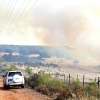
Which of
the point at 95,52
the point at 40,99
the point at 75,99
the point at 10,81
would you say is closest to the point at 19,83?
the point at 10,81

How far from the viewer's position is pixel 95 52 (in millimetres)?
193875

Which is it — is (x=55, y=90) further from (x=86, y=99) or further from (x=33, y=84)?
(x=86, y=99)

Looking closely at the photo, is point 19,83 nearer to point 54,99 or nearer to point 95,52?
point 54,99

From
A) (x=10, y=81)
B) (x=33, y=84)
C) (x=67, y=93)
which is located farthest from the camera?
(x=33, y=84)

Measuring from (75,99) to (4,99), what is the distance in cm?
601

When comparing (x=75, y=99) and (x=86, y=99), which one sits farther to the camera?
(x=75, y=99)

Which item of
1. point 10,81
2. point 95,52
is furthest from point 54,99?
point 95,52

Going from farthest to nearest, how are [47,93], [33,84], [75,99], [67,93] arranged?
[33,84] → [47,93] → [67,93] → [75,99]

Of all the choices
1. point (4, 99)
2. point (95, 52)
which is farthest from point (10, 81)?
point (95, 52)

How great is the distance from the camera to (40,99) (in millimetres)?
21406

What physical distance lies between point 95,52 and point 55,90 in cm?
16906

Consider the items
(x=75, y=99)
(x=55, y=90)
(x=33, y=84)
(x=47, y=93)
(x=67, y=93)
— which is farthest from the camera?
(x=33, y=84)

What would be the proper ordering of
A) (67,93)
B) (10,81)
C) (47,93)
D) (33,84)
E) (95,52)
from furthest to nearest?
(95,52)
(33,84)
(10,81)
(47,93)
(67,93)

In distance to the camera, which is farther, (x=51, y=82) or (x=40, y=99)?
(x=51, y=82)
